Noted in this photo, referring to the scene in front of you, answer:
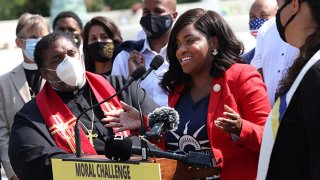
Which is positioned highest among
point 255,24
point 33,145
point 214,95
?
point 214,95

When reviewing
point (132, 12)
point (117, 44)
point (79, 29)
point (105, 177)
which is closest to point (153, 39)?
point (117, 44)

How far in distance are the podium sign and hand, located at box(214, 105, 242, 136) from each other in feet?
1.53

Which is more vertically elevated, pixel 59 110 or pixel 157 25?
pixel 157 25

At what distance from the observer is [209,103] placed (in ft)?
17.0

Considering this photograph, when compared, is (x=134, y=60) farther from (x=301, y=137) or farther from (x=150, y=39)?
(x=301, y=137)

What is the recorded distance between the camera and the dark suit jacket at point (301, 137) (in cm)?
368

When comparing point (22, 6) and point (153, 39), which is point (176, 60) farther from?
point (22, 6)

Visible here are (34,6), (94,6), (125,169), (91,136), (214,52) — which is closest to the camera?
(125,169)

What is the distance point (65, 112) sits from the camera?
5918 mm

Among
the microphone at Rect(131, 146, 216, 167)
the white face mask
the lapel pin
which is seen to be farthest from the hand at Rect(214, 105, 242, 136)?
the white face mask

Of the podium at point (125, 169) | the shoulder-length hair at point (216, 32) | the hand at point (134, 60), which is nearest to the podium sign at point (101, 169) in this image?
the podium at point (125, 169)

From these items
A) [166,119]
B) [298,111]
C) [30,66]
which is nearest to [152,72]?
[30,66]

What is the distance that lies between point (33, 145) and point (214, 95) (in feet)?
4.23

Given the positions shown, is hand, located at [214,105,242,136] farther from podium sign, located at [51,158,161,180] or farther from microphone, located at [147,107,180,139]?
podium sign, located at [51,158,161,180]
